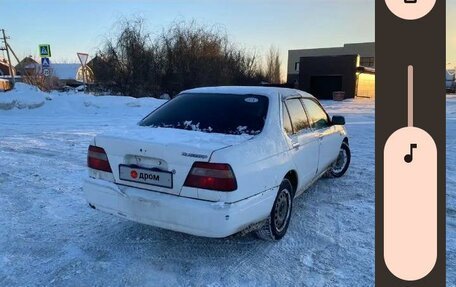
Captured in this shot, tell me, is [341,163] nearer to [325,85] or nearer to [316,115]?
[316,115]

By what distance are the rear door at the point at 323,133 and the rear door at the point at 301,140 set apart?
20cm

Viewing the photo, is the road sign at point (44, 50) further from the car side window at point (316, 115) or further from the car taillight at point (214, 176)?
the car taillight at point (214, 176)

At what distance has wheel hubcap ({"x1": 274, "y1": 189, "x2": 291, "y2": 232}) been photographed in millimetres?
3957

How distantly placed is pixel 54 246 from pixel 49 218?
2.70 ft

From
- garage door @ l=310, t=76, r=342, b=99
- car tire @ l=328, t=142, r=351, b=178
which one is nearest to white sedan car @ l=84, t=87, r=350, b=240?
car tire @ l=328, t=142, r=351, b=178

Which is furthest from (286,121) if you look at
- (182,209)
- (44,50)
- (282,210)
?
(44,50)

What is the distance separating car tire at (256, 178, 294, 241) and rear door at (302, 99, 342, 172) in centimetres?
124

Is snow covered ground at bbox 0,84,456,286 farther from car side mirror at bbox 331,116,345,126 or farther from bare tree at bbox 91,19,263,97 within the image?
bare tree at bbox 91,19,263,97

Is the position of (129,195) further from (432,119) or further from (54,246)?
(432,119)

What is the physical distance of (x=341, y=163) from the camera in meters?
6.66

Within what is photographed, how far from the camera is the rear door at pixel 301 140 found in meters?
4.35

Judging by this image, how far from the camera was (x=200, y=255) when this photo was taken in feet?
12.0

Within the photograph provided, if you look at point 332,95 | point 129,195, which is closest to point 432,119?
point 129,195

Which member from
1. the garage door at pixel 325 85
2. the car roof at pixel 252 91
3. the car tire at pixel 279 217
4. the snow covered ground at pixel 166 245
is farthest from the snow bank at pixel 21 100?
the garage door at pixel 325 85
